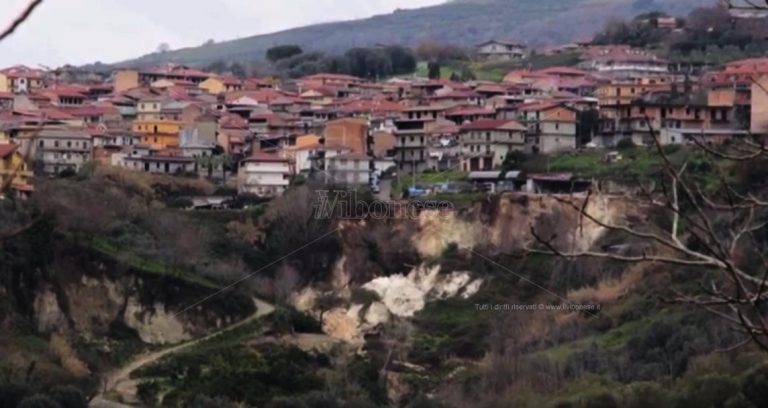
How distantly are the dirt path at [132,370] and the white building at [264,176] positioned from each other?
6795 mm

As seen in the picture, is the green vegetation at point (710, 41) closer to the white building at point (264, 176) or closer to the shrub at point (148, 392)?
the white building at point (264, 176)

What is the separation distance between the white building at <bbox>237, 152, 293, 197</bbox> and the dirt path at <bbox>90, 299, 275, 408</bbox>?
268 inches

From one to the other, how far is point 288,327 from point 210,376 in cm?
416

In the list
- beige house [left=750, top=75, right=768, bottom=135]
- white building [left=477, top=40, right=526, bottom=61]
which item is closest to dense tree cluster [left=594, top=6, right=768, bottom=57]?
white building [left=477, top=40, right=526, bottom=61]

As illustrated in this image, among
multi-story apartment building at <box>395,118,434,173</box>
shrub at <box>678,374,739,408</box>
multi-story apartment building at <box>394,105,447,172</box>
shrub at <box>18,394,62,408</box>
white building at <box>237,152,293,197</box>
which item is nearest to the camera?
shrub at <box>678,374,739,408</box>

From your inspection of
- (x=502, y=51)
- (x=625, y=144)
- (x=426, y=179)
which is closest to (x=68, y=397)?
(x=426, y=179)

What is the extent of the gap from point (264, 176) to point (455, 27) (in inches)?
2500

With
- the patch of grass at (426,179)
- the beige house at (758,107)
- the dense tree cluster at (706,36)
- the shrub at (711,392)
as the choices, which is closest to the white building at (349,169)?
the patch of grass at (426,179)

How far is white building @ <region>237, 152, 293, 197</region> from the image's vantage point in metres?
37.1

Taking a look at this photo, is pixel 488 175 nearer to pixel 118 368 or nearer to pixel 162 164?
pixel 162 164

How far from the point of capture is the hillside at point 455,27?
96.4m

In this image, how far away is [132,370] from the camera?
2573 cm

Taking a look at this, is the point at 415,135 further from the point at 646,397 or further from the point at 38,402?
the point at 646,397

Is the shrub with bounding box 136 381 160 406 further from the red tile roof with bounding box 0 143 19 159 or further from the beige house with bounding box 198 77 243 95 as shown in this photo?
the beige house with bounding box 198 77 243 95
